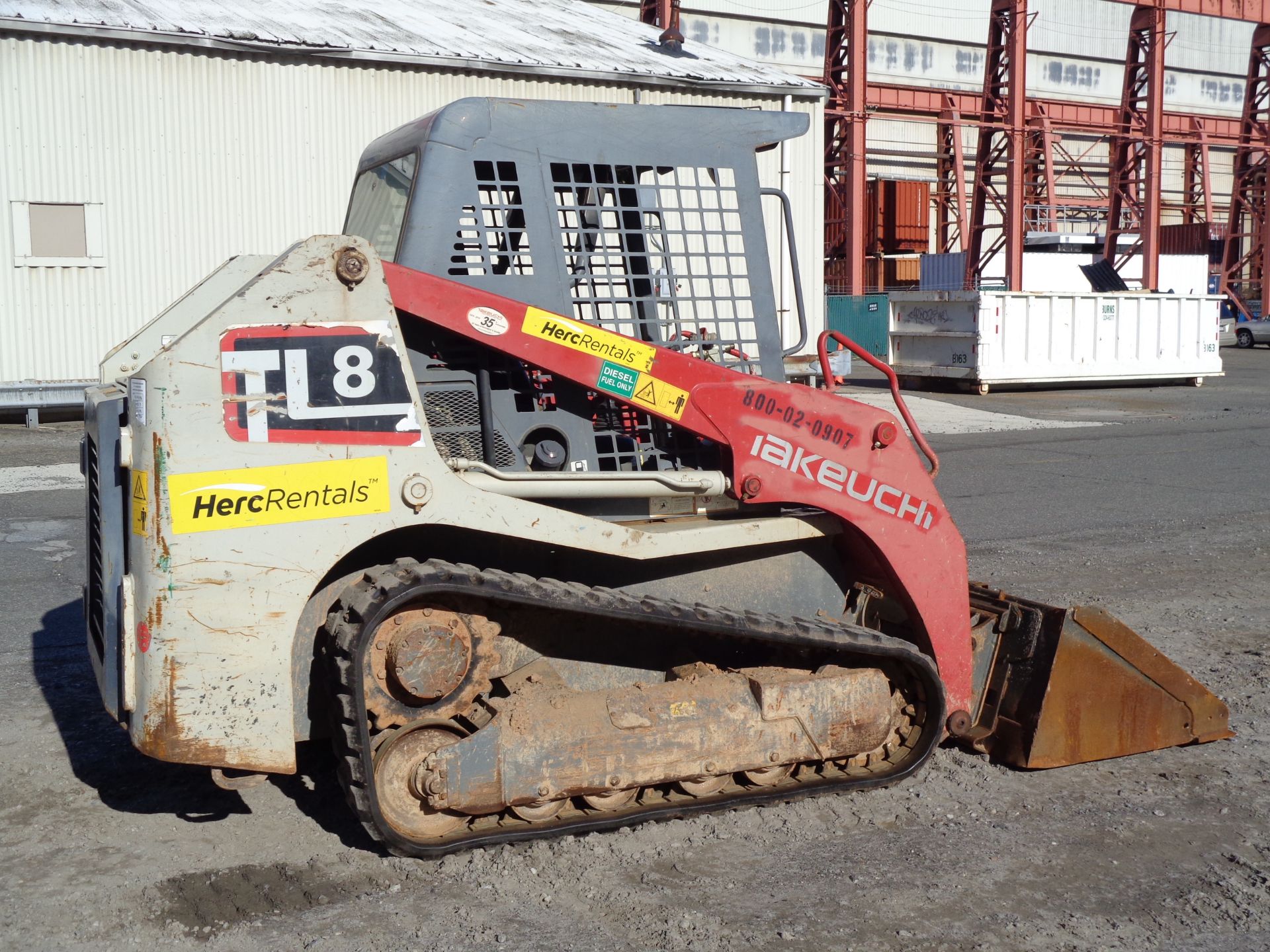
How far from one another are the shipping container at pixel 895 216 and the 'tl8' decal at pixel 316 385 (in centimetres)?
3542

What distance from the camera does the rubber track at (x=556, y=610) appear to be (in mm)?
3551

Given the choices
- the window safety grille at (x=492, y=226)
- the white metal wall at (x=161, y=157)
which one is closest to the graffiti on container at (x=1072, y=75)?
the white metal wall at (x=161, y=157)

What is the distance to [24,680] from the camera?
18.5ft

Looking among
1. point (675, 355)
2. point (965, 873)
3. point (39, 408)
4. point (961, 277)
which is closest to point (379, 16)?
point (39, 408)

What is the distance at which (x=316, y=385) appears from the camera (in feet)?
11.7

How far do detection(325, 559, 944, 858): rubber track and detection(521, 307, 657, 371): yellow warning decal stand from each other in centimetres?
73

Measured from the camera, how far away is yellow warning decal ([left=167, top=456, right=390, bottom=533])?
3.44m

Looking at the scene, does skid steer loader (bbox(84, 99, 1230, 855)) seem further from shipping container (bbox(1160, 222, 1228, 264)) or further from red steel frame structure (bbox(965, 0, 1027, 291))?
shipping container (bbox(1160, 222, 1228, 264))

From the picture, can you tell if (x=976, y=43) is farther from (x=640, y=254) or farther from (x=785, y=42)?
(x=640, y=254)

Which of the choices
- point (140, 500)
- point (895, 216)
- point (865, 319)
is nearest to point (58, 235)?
point (140, 500)

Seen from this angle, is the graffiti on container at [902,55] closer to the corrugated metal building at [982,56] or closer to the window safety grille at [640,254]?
the corrugated metal building at [982,56]

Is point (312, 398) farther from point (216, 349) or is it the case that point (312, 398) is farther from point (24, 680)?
point (24, 680)

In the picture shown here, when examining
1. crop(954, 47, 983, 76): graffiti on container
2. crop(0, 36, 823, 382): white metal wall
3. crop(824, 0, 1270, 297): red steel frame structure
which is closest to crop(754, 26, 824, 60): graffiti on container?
crop(824, 0, 1270, 297): red steel frame structure

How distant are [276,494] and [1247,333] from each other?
122 feet
